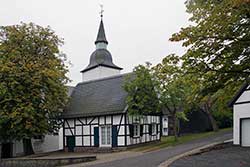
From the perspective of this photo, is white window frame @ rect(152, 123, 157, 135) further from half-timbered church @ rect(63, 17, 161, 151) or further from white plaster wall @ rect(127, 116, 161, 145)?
white plaster wall @ rect(127, 116, 161, 145)

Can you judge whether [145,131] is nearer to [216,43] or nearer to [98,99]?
[98,99]

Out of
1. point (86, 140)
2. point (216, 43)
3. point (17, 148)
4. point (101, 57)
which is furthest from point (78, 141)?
point (216, 43)

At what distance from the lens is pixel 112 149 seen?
27375mm

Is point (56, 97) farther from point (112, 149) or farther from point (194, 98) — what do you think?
point (194, 98)

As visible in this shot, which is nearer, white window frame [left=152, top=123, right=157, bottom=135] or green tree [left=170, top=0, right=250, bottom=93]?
green tree [left=170, top=0, right=250, bottom=93]

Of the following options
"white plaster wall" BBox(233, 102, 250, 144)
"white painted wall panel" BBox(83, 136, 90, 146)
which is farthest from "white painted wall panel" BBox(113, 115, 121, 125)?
"white plaster wall" BBox(233, 102, 250, 144)

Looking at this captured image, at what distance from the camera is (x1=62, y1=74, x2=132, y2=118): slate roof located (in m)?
28.8

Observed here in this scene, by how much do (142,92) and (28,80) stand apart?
8777mm

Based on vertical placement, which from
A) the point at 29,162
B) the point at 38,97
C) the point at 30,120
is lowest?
the point at 29,162

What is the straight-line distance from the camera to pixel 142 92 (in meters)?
28.0

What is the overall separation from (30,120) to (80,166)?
31.1 ft

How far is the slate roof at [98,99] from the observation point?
2881 centimetres

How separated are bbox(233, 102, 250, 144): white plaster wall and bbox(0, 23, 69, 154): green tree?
13339 millimetres

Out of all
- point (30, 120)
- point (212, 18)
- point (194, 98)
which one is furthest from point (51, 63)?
point (212, 18)
